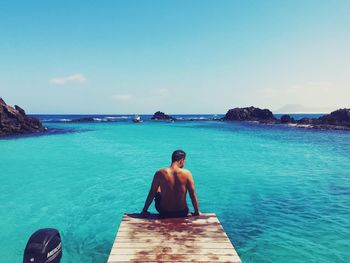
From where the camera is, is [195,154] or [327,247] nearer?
[327,247]

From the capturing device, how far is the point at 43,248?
6.00 metres

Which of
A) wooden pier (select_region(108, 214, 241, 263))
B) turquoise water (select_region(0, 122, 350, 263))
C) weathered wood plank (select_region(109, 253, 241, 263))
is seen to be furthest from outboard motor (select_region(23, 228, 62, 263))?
turquoise water (select_region(0, 122, 350, 263))

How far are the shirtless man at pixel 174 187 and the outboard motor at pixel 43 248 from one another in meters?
2.44

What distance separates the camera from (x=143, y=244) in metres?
5.89

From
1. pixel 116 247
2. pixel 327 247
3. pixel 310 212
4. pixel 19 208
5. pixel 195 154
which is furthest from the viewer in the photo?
pixel 195 154

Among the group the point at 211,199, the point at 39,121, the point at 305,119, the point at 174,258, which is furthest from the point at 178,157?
the point at 305,119

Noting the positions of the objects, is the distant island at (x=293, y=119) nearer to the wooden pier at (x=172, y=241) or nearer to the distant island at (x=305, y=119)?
the distant island at (x=305, y=119)

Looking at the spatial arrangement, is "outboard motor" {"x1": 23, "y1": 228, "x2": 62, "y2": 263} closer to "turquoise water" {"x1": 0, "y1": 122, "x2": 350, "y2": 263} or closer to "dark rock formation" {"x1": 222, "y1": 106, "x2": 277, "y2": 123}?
"turquoise water" {"x1": 0, "y1": 122, "x2": 350, "y2": 263}

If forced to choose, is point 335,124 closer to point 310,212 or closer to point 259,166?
point 259,166

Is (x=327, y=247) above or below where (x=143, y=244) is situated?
below

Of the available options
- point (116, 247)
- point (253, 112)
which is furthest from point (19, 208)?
point (253, 112)

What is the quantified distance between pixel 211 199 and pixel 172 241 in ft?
31.7

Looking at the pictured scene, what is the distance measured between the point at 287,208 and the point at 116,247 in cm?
990

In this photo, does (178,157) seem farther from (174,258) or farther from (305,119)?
(305,119)
